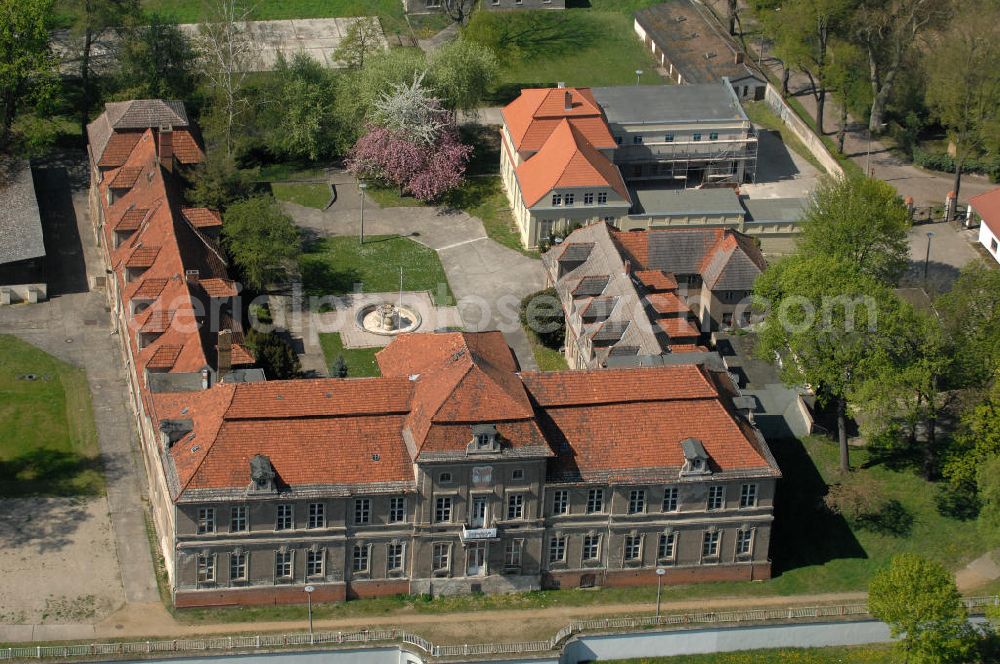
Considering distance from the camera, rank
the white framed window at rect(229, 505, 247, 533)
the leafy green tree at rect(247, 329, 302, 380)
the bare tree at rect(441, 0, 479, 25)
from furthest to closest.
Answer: the bare tree at rect(441, 0, 479, 25) < the leafy green tree at rect(247, 329, 302, 380) < the white framed window at rect(229, 505, 247, 533)

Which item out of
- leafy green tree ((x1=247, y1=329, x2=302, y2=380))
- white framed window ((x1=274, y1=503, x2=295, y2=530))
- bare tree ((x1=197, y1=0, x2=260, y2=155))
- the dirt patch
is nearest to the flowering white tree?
bare tree ((x1=197, y1=0, x2=260, y2=155))

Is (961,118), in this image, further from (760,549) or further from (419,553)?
(419,553)

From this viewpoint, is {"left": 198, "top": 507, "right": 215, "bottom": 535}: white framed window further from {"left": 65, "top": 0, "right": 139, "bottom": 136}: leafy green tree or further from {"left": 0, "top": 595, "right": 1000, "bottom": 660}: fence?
{"left": 65, "top": 0, "right": 139, "bottom": 136}: leafy green tree

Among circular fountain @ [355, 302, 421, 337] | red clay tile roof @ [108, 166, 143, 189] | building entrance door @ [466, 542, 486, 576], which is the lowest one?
building entrance door @ [466, 542, 486, 576]

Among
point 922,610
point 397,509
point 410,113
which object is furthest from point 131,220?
point 922,610

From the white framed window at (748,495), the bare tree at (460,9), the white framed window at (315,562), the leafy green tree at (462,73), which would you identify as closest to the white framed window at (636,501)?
the white framed window at (748,495)

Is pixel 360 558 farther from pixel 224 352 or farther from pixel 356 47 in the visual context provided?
pixel 356 47
